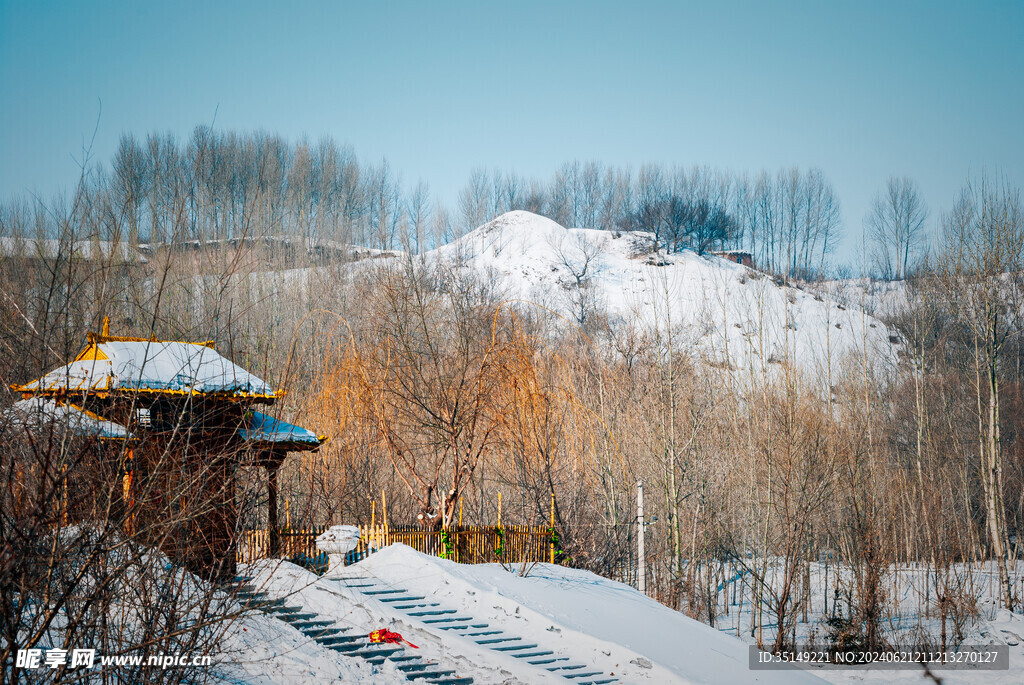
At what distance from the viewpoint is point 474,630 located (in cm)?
1278

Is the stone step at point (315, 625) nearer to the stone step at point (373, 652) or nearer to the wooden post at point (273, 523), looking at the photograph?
the stone step at point (373, 652)

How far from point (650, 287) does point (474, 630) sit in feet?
151

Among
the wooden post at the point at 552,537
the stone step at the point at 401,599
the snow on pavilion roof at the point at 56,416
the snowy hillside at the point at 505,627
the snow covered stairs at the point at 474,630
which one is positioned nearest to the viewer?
the snow on pavilion roof at the point at 56,416

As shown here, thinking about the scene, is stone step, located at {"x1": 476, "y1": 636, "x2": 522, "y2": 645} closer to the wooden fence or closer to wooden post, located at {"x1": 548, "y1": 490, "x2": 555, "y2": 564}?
the wooden fence

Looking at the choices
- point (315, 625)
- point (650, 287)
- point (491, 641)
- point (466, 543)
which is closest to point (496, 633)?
point (491, 641)

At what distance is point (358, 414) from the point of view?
66.8ft

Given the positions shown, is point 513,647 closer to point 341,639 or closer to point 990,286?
point 341,639

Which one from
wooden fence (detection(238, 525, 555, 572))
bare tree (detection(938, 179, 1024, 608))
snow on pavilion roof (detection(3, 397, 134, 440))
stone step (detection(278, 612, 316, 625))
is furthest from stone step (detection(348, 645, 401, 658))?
bare tree (detection(938, 179, 1024, 608))

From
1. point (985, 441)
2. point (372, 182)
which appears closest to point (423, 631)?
point (985, 441)

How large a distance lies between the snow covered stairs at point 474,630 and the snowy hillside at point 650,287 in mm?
31454

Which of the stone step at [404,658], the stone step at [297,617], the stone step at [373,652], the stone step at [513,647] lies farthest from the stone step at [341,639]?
the stone step at [513,647]

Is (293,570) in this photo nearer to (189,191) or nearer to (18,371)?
(18,371)

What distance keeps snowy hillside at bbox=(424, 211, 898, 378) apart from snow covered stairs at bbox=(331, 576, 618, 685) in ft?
103

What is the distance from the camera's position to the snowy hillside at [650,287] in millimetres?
46781
